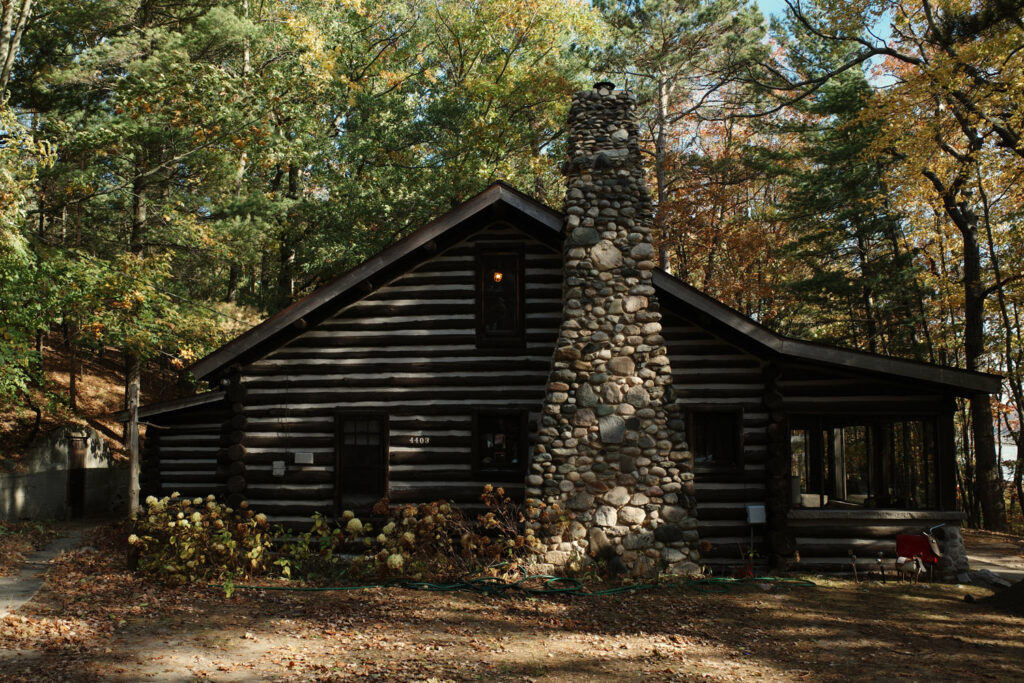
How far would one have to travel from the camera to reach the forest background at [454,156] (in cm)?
1783

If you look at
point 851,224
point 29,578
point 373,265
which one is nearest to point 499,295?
point 373,265

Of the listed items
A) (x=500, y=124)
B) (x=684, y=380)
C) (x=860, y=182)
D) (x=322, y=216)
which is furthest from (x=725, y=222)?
(x=684, y=380)

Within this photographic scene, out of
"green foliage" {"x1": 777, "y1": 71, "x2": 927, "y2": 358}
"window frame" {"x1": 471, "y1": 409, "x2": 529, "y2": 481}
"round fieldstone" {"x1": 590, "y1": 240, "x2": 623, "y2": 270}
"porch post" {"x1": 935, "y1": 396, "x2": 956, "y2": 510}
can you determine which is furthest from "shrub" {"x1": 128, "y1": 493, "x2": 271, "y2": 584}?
"green foliage" {"x1": 777, "y1": 71, "x2": 927, "y2": 358}

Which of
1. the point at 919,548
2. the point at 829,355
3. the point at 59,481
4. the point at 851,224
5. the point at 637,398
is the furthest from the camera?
the point at 851,224

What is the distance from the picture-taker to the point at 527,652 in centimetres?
784

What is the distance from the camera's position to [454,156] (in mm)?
25016

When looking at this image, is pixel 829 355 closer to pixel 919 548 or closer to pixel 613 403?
pixel 919 548

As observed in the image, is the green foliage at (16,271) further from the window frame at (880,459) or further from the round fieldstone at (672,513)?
the window frame at (880,459)

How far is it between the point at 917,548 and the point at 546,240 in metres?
7.98

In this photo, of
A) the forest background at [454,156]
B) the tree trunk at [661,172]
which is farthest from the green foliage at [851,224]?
the tree trunk at [661,172]

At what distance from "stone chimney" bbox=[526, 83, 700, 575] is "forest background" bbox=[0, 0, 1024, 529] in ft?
29.8

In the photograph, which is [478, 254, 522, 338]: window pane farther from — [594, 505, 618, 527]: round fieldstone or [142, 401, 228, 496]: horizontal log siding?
[142, 401, 228, 496]: horizontal log siding

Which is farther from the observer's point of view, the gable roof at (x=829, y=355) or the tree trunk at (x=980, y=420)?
the tree trunk at (x=980, y=420)

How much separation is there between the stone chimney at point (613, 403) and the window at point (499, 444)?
1313 millimetres
